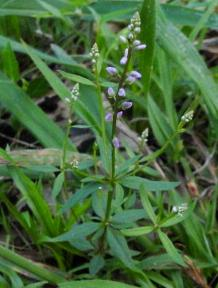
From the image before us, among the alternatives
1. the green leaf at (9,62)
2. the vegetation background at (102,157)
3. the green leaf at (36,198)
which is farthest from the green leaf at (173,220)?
the green leaf at (9,62)

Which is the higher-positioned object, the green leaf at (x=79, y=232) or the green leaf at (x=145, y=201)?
Result: the green leaf at (x=145, y=201)

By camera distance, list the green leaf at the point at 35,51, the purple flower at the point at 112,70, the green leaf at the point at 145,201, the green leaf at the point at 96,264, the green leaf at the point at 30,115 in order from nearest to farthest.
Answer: the purple flower at the point at 112,70, the green leaf at the point at 145,201, the green leaf at the point at 96,264, the green leaf at the point at 30,115, the green leaf at the point at 35,51

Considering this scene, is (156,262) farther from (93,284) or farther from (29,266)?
(29,266)

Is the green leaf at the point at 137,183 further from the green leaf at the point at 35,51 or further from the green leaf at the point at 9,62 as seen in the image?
the green leaf at the point at 9,62

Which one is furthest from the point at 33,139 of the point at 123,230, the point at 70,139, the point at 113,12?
the point at 123,230

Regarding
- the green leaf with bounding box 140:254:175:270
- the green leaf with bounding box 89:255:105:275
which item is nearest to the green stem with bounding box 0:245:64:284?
the green leaf with bounding box 89:255:105:275

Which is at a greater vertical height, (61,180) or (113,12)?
(113,12)

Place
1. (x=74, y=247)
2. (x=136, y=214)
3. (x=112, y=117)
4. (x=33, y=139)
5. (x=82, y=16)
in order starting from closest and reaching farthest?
(x=112, y=117) < (x=136, y=214) < (x=74, y=247) < (x=33, y=139) < (x=82, y=16)

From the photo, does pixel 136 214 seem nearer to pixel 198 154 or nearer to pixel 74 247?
pixel 74 247
